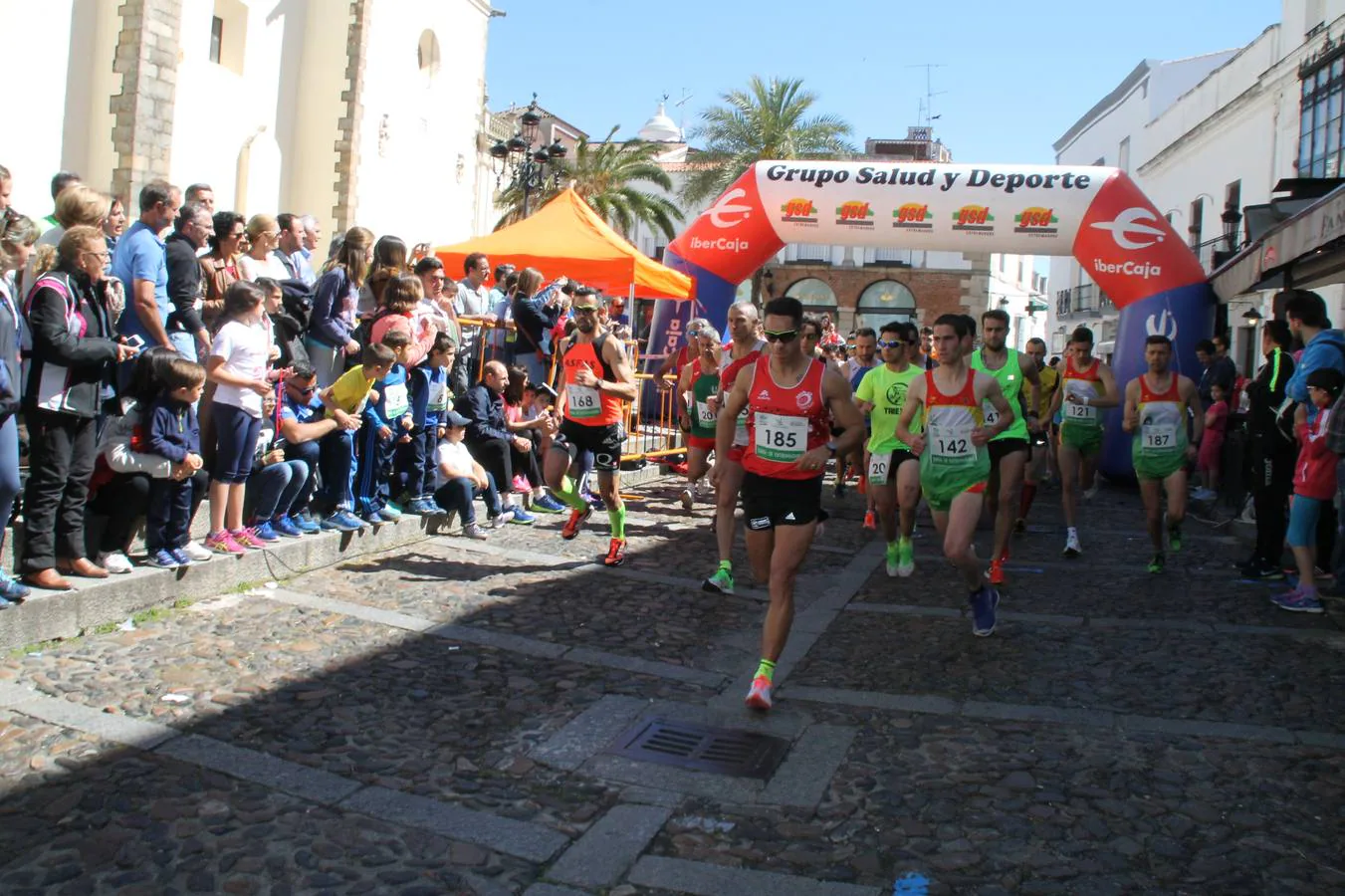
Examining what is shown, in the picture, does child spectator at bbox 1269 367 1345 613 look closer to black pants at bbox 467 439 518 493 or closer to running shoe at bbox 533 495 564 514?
running shoe at bbox 533 495 564 514

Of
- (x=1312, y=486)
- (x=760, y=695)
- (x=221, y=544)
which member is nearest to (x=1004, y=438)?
(x=1312, y=486)

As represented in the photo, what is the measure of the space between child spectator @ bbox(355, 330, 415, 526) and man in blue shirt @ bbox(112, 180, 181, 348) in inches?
65.5

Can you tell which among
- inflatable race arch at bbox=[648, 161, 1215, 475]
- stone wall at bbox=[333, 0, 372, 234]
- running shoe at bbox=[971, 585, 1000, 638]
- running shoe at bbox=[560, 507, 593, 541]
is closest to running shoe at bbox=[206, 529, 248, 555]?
running shoe at bbox=[560, 507, 593, 541]

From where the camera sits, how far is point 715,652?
254 inches

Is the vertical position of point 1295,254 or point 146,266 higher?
point 1295,254

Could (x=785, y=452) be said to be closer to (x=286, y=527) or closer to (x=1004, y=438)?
(x=1004, y=438)

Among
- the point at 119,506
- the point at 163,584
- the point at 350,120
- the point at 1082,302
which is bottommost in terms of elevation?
the point at 163,584

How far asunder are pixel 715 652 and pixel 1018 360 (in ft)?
13.4

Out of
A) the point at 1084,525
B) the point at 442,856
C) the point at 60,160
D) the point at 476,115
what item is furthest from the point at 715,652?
the point at 476,115

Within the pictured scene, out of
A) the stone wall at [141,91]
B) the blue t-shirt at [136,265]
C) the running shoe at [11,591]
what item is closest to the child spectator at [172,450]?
the blue t-shirt at [136,265]

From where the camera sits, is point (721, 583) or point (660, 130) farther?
point (660, 130)

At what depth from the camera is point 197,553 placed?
22.6 feet

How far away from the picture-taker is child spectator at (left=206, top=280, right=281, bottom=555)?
23.3ft

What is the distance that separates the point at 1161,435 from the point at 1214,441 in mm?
5531
